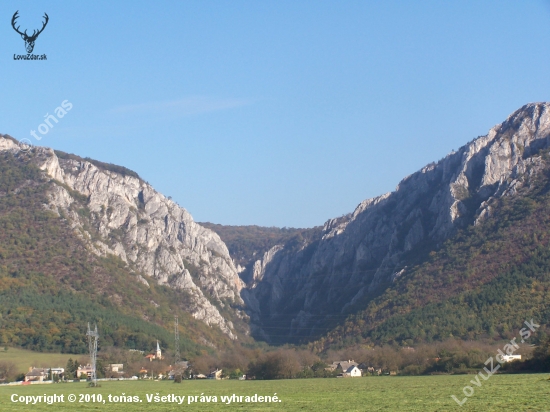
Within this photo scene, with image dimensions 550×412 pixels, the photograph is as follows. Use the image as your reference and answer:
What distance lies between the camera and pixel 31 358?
412 feet

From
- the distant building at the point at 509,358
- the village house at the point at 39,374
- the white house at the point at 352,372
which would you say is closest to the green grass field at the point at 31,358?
the village house at the point at 39,374

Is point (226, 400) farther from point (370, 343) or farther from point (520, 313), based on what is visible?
point (370, 343)

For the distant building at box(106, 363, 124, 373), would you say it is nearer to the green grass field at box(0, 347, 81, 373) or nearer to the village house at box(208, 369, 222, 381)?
the green grass field at box(0, 347, 81, 373)

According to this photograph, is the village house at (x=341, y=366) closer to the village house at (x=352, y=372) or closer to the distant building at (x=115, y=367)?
the village house at (x=352, y=372)

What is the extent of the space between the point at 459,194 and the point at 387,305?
3350 cm

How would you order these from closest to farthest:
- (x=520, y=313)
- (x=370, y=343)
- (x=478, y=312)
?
(x=520, y=313) < (x=478, y=312) < (x=370, y=343)

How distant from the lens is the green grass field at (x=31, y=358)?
391ft

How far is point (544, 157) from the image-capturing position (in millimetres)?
165125

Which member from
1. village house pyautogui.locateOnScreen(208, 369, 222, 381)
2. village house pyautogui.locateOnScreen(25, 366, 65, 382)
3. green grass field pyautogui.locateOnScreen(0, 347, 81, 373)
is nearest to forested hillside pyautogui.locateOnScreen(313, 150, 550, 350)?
village house pyautogui.locateOnScreen(208, 369, 222, 381)

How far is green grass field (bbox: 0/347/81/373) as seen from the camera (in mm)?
119312

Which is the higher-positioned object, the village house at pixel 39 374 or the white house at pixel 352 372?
the village house at pixel 39 374

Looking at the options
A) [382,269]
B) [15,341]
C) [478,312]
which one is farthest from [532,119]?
[15,341]

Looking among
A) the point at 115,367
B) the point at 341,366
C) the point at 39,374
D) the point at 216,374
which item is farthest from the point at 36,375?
the point at 341,366

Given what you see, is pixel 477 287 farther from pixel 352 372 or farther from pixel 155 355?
pixel 155 355
